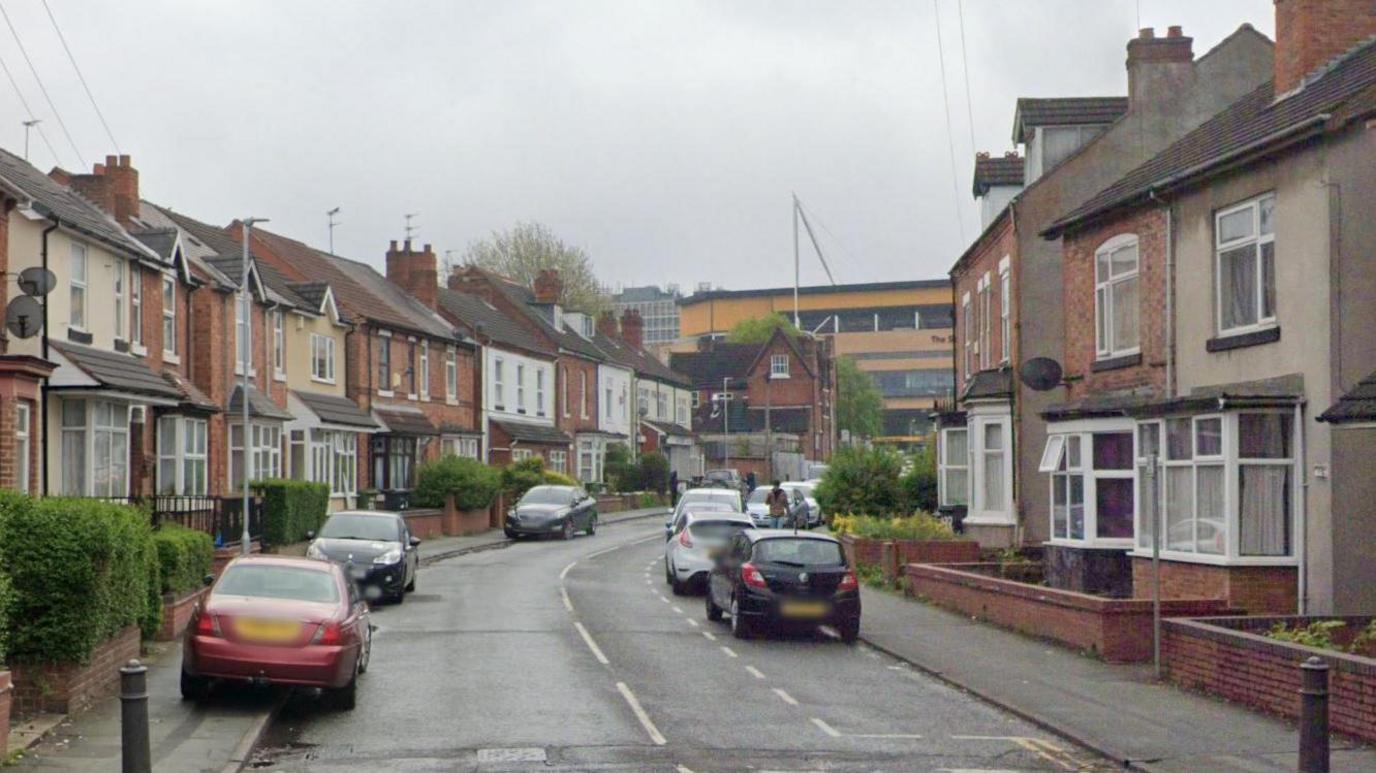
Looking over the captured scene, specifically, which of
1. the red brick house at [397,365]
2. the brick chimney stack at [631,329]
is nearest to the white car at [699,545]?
the red brick house at [397,365]

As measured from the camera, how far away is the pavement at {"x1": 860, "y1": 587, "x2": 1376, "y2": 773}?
12.5m

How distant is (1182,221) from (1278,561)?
4935 millimetres

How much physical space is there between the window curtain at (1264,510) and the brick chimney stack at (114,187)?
24.4 metres

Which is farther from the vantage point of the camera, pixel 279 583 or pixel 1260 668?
pixel 279 583

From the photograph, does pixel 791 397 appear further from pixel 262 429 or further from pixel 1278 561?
pixel 1278 561

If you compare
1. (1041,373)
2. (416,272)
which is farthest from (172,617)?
(416,272)

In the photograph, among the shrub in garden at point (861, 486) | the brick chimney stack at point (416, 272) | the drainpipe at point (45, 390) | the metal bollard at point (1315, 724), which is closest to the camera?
the metal bollard at point (1315, 724)

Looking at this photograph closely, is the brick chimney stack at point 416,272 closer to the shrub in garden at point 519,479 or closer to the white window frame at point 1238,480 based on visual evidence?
the shrub in garden at point 519,479

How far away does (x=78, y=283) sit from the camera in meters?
27.0

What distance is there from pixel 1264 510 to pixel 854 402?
3594 inches

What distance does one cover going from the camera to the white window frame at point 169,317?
1266 inches

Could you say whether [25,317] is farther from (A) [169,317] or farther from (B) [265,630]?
(B) [265,630]

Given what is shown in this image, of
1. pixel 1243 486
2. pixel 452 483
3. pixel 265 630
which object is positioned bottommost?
pixel 265 630

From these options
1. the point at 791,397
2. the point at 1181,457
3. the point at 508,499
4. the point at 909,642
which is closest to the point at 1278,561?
the point at 1181,457
